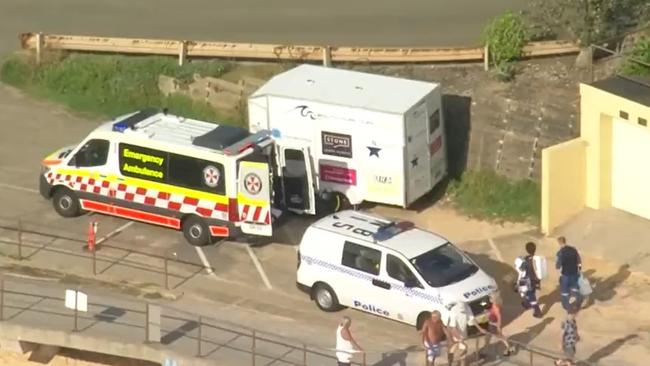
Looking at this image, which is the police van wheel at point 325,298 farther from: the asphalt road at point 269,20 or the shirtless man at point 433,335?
the asphalt road at point 269,20

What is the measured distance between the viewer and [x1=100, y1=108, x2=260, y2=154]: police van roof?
1358 inches

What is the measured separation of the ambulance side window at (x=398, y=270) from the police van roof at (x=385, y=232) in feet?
0.55

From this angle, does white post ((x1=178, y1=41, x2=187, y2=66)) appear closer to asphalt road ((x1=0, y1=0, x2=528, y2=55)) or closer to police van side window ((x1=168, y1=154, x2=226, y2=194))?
asphalt road ((x1=0, y1=0, x2=528, y2=55))

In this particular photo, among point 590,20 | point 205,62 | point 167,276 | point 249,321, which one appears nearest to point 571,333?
point 249,321

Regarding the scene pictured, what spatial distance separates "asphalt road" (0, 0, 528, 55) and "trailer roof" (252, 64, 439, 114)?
21.0 ft

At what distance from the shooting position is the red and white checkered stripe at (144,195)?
113 feet

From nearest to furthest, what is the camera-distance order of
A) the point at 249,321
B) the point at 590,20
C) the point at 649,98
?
the point at 249,321 < the point at 649,98 < the point at 590,20

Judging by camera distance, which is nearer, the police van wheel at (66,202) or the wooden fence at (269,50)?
the police van wheel at (66,202)

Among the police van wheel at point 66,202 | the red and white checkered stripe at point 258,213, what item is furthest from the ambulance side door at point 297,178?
the police van wheel at point 66,202

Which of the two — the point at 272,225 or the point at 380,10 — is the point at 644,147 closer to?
the point at 272,225

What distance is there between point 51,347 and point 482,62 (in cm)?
1301

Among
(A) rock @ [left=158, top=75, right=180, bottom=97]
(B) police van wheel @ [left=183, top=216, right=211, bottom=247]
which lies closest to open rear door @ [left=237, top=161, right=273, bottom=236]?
(B) police van wheel @ [left=183, top=216, right=211, bottom=247]

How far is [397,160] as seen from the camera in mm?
A: 35219

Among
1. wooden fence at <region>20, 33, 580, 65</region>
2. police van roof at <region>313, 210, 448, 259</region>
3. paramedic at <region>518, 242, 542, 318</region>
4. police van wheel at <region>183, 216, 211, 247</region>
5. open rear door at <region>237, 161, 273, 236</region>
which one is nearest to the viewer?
police van roof at <region>313, 210, 448, 259</region>
